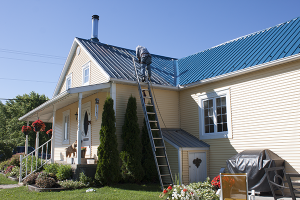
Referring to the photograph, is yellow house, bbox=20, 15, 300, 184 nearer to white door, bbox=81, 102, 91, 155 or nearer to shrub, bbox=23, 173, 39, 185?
white door, bbox=81, 102, 91, 155

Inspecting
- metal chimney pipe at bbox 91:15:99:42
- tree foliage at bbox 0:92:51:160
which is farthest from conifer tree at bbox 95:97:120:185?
tree foliage at bbox 0:92:51:160

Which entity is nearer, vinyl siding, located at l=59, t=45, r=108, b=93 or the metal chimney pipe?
vinyl siding, located at l=59, t=45, r=108, b=93

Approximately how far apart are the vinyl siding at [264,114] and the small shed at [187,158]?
354 millimetres

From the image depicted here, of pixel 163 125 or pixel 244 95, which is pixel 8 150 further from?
pixel 244 95

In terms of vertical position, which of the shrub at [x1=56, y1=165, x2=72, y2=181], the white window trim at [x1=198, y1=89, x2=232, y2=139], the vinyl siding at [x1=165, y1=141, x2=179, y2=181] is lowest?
the shrub at [x1=56, y1=165, x2=72, y2=181]

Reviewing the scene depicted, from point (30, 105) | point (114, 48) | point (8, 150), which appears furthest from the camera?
point (30, 105)

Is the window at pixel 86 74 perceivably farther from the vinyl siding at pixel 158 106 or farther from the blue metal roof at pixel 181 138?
the blue metal roof at pixel 181 138

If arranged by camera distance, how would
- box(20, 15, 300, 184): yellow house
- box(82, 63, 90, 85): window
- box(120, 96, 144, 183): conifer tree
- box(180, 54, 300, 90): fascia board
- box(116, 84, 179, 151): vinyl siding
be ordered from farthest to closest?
box(82, 63, 90, 85): window < box(116, 84, 179, 151): vinyl siding < box(120, 96, 144, 183): conifer tree < box(20, 15, 300, 184): yellow house < box(180, 54, 300, 90): fascia board

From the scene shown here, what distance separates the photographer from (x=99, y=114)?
12.0 m

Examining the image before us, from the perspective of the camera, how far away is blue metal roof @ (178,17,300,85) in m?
9.35

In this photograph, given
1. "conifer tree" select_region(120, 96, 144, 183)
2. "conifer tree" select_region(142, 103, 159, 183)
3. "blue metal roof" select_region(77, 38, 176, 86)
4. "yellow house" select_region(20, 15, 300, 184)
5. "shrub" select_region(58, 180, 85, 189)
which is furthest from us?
"blue metal roof" select_region(77, 38, 176, 86)

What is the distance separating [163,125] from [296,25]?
679cm

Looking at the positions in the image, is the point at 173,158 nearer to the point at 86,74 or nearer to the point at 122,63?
the point at 122,63

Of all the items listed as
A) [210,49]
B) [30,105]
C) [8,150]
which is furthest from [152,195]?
[30,105]
